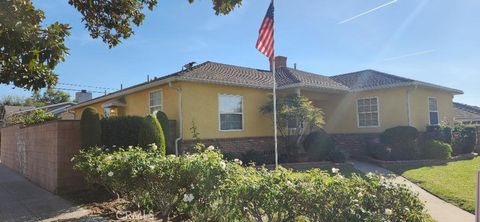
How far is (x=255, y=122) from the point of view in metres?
16.5

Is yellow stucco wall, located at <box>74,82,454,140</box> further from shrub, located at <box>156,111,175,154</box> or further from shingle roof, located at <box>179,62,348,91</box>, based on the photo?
shrub, located at <box>156,111,175,154</box>

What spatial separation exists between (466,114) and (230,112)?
820 inches

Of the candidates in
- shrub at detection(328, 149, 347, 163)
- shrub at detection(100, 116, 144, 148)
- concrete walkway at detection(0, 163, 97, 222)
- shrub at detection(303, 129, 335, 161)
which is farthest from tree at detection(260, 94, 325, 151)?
concrete walkway at detection(0, 163, 97, 222)

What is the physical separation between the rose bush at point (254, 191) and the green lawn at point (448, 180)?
5833 mm

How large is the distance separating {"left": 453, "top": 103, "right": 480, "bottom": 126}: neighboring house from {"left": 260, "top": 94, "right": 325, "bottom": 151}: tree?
1428cm

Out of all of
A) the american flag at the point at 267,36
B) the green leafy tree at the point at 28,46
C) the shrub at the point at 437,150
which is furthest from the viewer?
the shrub at the point at 437,150

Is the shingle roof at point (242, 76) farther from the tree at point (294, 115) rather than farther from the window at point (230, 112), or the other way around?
the tree at point (294, 115)

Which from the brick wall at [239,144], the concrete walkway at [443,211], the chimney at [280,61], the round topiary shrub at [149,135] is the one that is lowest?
the concrete walkway at [443,211]

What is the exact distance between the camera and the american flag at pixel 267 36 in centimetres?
1203

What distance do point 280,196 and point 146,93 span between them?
13.3 m

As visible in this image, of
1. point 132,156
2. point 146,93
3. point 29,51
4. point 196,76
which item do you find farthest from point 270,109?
point 29,51

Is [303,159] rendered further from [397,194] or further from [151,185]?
[397,194]

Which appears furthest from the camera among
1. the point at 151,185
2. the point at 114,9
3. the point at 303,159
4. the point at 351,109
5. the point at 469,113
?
the point at 469,113

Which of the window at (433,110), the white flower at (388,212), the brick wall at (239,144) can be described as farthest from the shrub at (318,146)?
Answer: the white flower at (388,212)
